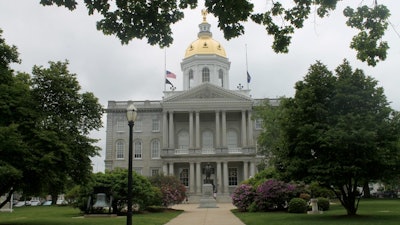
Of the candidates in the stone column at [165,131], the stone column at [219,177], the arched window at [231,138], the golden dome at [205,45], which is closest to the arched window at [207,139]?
the arched window at [231,138]

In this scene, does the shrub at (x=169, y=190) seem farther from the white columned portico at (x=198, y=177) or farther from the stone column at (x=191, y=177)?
the stone column at (x=191, y=177)

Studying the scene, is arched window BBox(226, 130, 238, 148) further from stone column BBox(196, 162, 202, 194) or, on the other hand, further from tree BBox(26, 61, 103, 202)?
tree BBox(26, 61, 103, 202)

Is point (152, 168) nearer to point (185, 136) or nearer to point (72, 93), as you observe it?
point (185, 136)

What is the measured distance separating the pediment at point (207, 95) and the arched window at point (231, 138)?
6.10m

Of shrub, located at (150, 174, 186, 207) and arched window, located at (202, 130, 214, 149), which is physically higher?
arched window, located at (202, 130, 214, 149)

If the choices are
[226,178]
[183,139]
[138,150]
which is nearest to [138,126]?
[138,150]

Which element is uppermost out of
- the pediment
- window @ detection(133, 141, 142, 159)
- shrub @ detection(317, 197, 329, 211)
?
the pediment

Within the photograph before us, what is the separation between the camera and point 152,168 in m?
70.5

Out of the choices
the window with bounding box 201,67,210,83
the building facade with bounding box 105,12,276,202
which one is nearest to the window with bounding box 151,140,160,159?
the building facade with bounding box 105,12,276,202

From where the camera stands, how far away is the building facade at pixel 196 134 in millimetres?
64938

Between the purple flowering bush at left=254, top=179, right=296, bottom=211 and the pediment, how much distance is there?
37054 millimetres

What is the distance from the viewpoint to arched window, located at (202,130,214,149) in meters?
70.8

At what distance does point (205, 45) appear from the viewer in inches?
3036

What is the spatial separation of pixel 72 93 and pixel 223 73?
5482 centimetres
